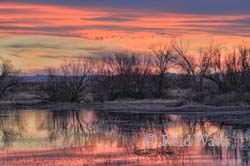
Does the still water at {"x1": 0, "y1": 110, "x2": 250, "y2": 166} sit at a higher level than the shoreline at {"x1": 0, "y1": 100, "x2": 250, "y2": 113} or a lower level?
lower

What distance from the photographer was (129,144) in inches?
931

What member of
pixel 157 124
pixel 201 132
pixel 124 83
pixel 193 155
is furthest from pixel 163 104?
pixel 193 155

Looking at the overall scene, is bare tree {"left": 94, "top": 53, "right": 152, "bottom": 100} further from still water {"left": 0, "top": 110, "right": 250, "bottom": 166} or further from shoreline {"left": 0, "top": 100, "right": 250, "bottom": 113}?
still water {"left": 0, "top": 110, "right": 250, "bottom": 166}

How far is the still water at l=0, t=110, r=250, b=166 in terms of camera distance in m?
18.8

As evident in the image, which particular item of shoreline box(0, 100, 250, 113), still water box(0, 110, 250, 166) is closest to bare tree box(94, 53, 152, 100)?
shoreline box(0, 100, 250, 113)

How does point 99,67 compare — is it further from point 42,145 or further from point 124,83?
point 42,145

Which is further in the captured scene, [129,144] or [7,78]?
[7,78]

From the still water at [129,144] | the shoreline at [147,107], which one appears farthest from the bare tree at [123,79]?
the still water at [129,144]

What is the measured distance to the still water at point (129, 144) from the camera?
1878 cm

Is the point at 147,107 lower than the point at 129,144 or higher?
higher

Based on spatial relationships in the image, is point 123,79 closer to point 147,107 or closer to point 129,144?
point 147,107

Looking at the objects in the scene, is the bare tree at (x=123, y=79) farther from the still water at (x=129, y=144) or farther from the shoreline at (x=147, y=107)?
the still water at (x=129, y=144)

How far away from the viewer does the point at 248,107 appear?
46750 mm

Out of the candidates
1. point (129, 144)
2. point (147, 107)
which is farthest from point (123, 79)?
point (129, 144)
